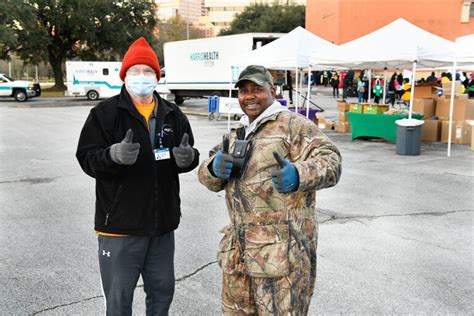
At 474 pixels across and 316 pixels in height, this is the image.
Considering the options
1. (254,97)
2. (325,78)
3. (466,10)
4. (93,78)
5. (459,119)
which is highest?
(466,10)

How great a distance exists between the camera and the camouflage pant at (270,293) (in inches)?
90.1

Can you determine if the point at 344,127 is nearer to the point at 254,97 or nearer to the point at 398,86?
the point at 254,97

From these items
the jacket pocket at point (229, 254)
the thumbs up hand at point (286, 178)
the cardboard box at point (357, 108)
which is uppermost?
the thumbs up hand at point (286, 178)

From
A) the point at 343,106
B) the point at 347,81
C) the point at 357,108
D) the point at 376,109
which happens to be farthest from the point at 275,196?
the point at 347,81

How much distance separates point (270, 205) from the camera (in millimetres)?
2301

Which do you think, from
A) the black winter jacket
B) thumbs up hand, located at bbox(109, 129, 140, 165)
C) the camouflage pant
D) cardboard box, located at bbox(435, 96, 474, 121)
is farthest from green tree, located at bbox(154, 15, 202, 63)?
the camouflage pant

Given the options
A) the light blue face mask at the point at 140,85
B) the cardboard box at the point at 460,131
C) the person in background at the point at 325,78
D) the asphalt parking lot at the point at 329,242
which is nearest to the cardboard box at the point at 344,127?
the cardboard box at the point at 460,131

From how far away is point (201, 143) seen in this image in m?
13.0

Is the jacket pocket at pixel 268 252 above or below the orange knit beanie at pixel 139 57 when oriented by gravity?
below

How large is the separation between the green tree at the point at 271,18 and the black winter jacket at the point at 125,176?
61073 mm

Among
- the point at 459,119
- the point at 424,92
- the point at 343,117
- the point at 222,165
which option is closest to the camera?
the point at 222,165

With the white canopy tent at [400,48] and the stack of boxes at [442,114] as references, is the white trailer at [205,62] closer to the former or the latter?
the stack of boxes at [442,114]

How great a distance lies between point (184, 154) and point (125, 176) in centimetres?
35

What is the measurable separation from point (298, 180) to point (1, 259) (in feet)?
12.6
